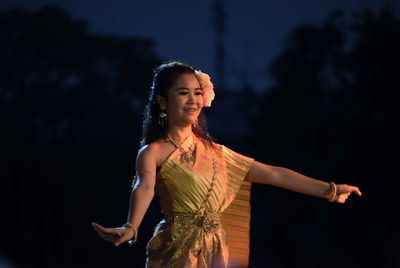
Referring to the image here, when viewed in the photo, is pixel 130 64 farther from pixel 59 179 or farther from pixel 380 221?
pixel 380 221

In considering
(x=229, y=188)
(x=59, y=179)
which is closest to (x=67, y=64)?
(x=59, y=179)

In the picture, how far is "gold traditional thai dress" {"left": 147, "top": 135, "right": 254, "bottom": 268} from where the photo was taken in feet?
11.3

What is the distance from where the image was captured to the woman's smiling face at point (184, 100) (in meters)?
3.57

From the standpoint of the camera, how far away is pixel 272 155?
15383 mm

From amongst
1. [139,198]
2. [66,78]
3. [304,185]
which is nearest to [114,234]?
[139,198]

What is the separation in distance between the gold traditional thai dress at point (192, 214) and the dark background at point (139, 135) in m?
1.07

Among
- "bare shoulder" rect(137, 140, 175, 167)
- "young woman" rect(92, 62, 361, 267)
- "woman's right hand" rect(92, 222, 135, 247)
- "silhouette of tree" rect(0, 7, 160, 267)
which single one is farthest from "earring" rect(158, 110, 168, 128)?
"silhouette of tree" rect(0, 7, 160, 267)

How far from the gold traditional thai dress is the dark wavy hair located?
0.11 m

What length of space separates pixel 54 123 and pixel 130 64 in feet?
15.6

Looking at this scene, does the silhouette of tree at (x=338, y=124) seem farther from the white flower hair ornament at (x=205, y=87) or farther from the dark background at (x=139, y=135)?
the white flower hair ornament at (x=205, y=87)

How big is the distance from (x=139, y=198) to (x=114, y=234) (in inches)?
11.3

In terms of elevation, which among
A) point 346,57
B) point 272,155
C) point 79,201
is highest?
point 346,57

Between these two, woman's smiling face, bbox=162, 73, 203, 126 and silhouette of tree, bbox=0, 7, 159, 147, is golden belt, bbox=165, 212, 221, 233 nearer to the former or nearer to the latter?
woman's smiling face, bbox=162, 73, 203, 126

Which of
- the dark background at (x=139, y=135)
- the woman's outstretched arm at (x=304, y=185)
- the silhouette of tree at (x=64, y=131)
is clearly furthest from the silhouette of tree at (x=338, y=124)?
the woman's outstretched arm at (x=304, y=185)
